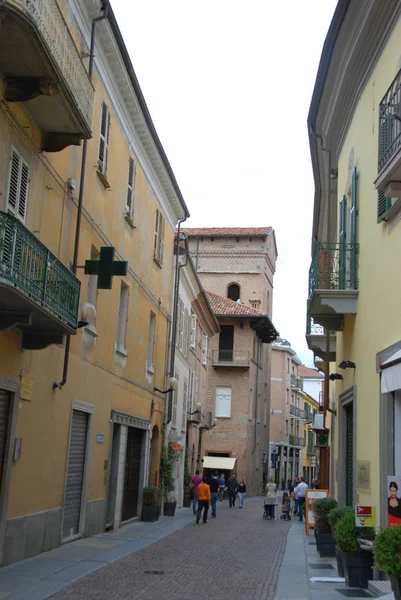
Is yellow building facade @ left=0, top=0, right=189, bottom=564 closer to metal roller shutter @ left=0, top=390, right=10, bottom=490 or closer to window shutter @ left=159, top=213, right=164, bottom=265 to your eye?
metal roller shutter @ left=0, top=390, right=10, bottom=490

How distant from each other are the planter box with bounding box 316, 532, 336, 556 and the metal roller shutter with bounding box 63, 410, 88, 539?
4898mm

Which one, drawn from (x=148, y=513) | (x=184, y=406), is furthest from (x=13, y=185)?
(x=184, y=406)

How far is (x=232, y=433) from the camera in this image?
48.8m

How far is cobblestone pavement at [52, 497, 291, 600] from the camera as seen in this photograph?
10211 mm

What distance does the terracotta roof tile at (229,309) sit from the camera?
166 ft

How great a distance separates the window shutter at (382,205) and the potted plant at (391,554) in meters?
4.59

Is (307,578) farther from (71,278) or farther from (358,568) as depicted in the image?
(71,278)

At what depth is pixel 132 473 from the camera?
20.8 metres

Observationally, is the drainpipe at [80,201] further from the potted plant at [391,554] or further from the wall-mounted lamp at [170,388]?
the wall-mounted lamp at [170,388]

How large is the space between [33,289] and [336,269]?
20.4ft

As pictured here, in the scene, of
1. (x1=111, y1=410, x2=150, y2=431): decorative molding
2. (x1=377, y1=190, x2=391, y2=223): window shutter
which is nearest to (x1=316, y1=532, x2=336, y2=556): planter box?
(x1=111, y1=410, x2=150, y2=431): decorative molding

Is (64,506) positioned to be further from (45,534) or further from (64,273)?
(64,273)

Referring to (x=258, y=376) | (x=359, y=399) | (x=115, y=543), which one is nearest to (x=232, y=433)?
(x=258, y=376)

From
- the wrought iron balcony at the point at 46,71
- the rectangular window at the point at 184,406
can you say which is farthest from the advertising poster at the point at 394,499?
the rectangular window at the point at 184,406
